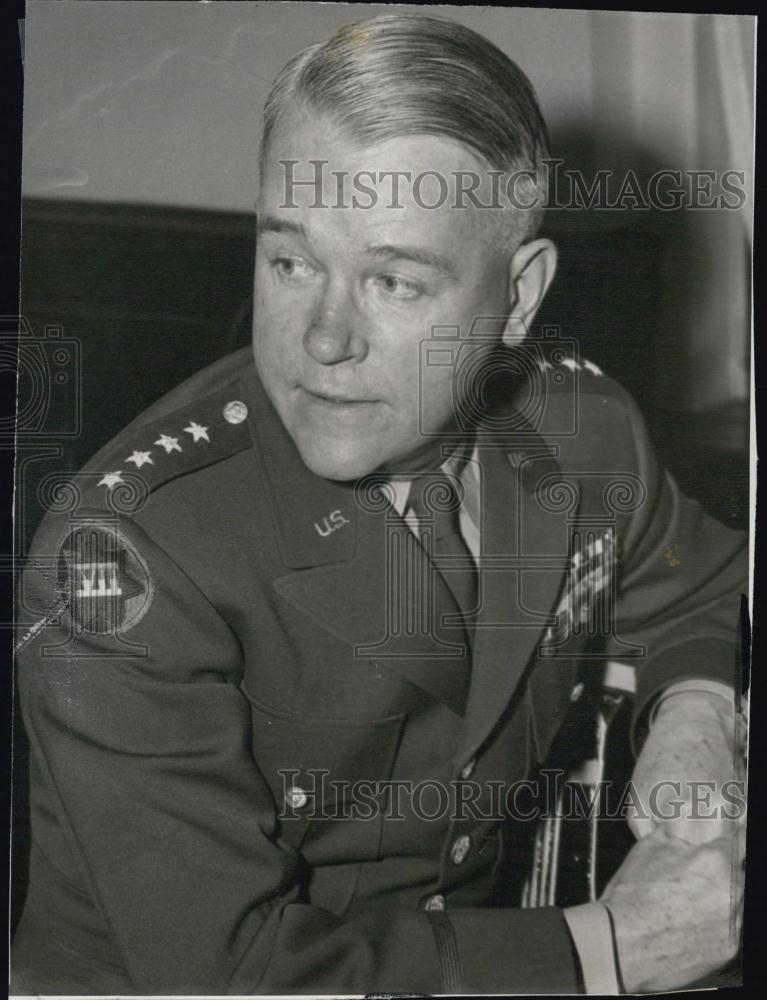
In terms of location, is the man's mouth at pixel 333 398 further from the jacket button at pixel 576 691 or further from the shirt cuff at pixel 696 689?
the shirt cuff at pixel 696 689

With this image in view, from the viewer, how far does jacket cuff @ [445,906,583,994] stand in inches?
77.2

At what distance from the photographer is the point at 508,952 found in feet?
6.45

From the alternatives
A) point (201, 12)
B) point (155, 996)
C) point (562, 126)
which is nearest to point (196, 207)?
point (201, 12)

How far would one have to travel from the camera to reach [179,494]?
1.85 m

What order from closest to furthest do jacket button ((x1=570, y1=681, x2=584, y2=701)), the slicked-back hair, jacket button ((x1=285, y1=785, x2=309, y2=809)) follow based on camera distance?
the slicked-back hair, jacket button ((x1=285, y1=785, x2=309, y2=809)), jacket button ((x1=570, y1=681, x2=584, y2=701))

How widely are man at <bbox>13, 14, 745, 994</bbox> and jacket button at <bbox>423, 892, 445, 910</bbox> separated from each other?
0.02m

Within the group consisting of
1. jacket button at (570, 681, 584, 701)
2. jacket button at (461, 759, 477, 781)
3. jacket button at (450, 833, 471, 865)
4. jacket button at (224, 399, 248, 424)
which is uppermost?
jacket button at (224, 399, 248, 424)

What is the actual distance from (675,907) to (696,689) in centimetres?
39

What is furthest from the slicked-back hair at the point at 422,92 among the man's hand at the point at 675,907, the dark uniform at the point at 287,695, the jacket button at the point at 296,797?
the man's hand at the point at 675,907

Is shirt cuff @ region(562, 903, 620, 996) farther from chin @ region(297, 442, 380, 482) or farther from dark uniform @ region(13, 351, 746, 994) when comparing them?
chin @ region(297, 442, 380, 482)

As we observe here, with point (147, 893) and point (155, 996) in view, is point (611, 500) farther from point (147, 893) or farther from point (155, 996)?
point (155, 996)

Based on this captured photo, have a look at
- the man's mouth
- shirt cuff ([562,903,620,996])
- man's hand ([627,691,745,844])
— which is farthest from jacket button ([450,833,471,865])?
the man's mouth

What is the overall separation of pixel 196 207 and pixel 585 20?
0.78 meters

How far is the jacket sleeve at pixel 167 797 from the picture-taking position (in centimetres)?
185
